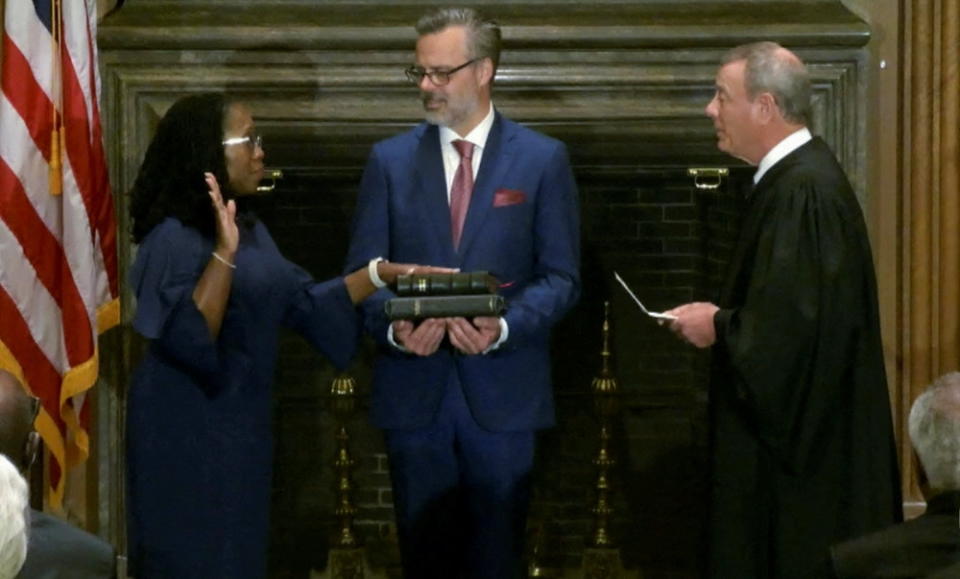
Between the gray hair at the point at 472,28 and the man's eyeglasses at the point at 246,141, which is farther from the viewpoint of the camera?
the gray hair at the point at 472,28

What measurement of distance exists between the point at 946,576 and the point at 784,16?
3.02 m

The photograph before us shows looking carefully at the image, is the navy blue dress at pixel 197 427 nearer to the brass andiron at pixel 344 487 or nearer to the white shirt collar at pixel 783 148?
the white shirt collar at pixel 783 148

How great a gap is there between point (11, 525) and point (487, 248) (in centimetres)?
232

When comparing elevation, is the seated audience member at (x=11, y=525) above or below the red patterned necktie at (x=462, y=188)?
below

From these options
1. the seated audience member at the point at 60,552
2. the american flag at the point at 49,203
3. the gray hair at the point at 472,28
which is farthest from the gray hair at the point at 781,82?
the seated audience member at the point at 60,552

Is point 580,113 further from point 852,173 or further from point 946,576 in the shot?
point 946,576

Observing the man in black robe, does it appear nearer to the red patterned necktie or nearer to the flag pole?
the red patterned necktie

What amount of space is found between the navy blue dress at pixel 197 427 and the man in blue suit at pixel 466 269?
36 cm

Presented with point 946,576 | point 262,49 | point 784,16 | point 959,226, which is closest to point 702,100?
point 784,16

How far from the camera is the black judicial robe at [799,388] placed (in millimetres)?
4508

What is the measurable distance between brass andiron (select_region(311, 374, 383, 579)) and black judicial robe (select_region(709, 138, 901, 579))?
1634 millimetres

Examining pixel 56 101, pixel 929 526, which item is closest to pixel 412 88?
pixel 56 101

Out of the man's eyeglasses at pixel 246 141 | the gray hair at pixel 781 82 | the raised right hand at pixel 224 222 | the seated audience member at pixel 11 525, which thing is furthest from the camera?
the gray hair at pixel 781 82

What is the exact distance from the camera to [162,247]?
4457 mm
